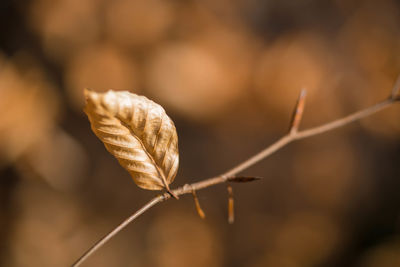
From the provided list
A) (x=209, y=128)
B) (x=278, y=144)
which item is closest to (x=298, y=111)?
(x=278, y=144)

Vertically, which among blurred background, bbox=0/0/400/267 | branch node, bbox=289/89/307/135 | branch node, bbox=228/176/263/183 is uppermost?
branch node, bbox=289/89/307/135

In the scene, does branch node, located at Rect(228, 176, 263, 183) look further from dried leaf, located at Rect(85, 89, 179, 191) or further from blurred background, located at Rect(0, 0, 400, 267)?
blurred background, located at Rect(0, 0, 400, 267)

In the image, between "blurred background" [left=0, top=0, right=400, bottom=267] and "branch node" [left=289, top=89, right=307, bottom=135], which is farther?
"blurred background" [left=0, top=0, right=400, bottom=267]

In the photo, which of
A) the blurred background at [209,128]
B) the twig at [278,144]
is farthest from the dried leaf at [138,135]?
the blurred background at [209,128]

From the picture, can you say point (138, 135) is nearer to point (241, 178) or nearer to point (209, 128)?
point (241, 178)

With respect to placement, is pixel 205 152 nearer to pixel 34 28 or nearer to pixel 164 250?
pixel 164 250

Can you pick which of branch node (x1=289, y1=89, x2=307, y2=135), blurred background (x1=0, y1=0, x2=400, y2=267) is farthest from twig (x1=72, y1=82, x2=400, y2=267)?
blurred background (x1=0, y1=0, x2=400, y2=267)

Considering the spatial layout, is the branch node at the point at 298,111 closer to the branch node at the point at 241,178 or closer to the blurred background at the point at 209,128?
the branch node at the point at 241,178

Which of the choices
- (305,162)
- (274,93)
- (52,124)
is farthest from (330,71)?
(52,124)
